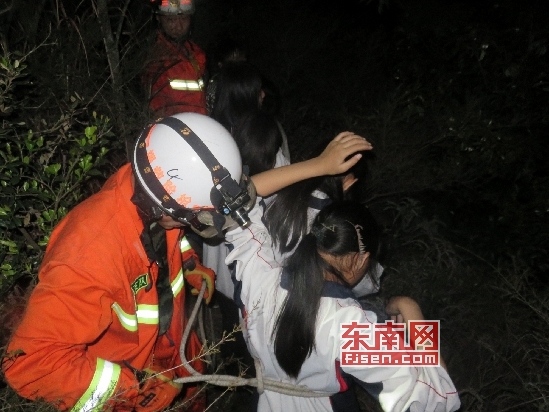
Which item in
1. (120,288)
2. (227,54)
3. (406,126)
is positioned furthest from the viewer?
(406,126)

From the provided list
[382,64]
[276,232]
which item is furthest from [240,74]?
[382,64]

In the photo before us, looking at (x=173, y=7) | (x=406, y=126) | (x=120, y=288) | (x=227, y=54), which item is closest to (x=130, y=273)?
(x=120, y=288)

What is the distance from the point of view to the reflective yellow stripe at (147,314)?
1812mm

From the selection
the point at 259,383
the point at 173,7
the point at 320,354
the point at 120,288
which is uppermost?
the point at 173,7

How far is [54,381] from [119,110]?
1926 mm

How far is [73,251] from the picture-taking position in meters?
1.54

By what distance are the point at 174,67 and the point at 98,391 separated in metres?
2.73

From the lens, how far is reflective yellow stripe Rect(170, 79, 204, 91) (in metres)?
3.68

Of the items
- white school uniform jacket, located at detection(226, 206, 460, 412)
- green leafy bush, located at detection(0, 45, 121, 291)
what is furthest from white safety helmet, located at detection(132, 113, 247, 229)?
green leafy bush, located at detection(0, 45, 121, 291)

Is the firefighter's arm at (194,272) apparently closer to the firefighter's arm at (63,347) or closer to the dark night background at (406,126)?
the dark night background at (406,126)

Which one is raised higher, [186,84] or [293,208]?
[186,84]

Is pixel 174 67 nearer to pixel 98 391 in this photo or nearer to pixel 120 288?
pixel 120 288

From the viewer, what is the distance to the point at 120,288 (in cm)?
164

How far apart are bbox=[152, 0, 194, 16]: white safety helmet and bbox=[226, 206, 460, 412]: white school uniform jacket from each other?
2355 mm
